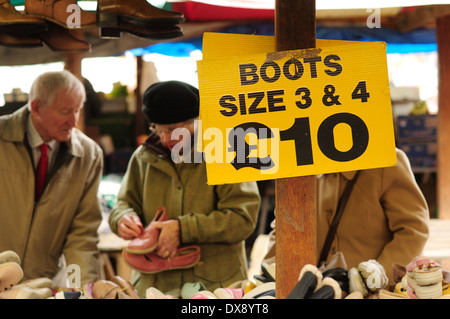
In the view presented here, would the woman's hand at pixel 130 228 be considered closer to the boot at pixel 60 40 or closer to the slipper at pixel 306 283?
the boot at pixel 60 40

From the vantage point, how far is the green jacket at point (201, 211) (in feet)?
7.20

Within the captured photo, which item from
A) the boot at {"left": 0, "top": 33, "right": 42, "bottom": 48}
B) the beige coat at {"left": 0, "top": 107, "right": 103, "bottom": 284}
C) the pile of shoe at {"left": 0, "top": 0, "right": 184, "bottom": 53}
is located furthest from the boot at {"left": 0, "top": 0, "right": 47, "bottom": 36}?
the beige coat at {"left": 0, "top": 107, "right": 103, "bottom": 284}

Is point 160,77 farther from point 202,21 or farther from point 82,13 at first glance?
point 82,13

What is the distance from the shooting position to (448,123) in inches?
188

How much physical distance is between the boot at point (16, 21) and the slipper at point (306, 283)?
1145 millimetres

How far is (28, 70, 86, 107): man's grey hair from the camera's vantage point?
91.8 inches

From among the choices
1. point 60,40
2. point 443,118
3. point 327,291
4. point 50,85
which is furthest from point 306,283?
point 443,118

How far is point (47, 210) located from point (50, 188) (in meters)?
0.10

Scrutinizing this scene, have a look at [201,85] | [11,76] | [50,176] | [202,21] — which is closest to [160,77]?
[11,76]

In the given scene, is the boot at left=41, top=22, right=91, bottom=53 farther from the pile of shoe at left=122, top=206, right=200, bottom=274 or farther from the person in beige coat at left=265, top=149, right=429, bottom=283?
the person in beige coat at left=265, top=149, right=429, bottom=283

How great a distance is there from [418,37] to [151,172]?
396cm

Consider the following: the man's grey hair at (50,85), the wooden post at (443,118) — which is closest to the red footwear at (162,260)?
the man's grey hair at (50,85)

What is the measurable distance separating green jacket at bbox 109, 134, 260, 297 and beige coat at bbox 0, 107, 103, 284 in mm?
184

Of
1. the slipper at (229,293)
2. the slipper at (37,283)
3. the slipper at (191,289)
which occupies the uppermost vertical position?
the slipper at (37,283)
